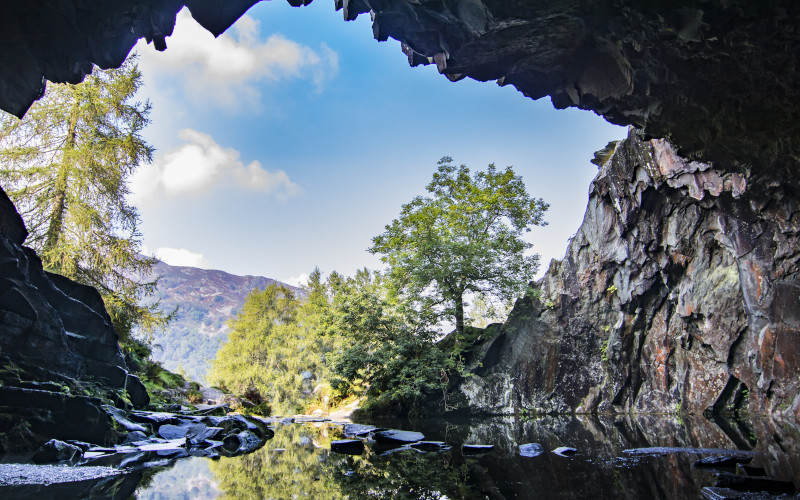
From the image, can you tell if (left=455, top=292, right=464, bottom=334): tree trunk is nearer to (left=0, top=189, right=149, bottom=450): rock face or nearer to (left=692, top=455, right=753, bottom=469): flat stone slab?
(left=0, top=189, right=149, bottom=450): rock face

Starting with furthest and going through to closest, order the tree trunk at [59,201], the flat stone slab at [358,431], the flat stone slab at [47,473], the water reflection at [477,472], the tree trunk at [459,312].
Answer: the tree trunk at [459,312] < the tree trunk at [59,201] < the flat stone slab at [358,431] < the flat stone slab at [47,473] < the water reflection at [477,472]

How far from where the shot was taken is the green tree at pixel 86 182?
1467cm

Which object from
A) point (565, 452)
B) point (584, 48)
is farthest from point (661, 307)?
point (584, 48)

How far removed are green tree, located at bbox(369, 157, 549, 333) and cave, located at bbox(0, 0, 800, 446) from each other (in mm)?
5209

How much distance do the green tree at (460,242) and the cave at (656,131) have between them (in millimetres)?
5209

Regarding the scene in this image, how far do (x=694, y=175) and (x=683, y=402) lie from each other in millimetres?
9245

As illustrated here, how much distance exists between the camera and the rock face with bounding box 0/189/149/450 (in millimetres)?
7211

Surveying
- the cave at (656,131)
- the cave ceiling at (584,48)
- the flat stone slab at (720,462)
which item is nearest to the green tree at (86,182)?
the cave at (656,131)

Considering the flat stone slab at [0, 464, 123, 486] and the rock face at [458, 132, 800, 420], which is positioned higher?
the rock face at [458, 132, 800, 420]

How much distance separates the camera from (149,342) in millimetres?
17297

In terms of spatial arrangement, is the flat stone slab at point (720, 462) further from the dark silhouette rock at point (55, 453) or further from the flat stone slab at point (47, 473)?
the dark silhouette rock at point (55, 453)

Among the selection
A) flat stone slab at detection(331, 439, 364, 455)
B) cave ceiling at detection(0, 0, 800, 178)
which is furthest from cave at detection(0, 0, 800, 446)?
flat stone slab at detection(331, 439, 364, 455)

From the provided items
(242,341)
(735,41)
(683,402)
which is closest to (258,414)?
(242,341)

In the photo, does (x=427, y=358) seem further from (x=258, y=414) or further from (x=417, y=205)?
(x=258, y=414)
